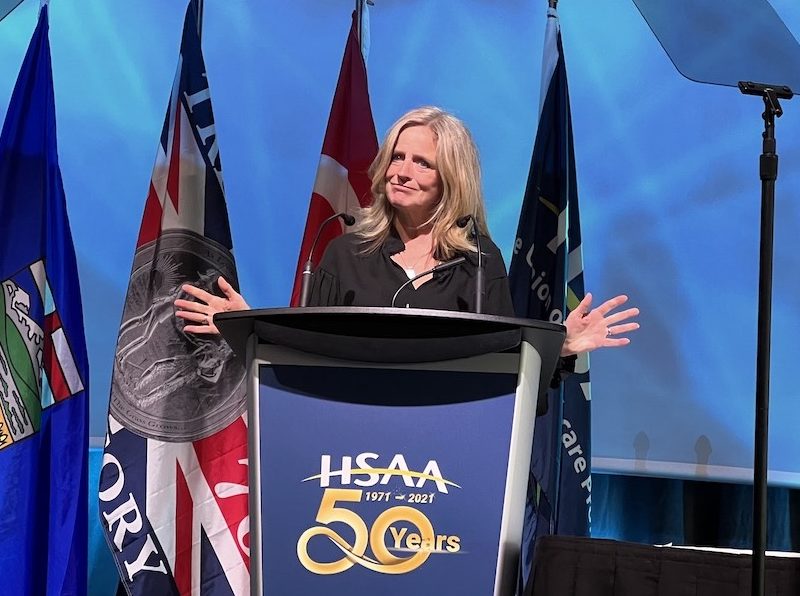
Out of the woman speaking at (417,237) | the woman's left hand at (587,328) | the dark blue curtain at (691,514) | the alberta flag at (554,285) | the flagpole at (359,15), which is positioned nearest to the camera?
the woman's left hand at (587,328)

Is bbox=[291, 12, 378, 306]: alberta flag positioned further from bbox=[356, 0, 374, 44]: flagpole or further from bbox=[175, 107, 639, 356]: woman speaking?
bbox=[175, 107, 639, 356]: woman speaking

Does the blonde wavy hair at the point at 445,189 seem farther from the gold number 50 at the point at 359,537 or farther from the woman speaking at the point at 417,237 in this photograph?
the gold number 50 at the point at 359,537

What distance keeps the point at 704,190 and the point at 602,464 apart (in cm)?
99

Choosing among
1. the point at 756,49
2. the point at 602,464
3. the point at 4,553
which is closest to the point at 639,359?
the point at 602,464

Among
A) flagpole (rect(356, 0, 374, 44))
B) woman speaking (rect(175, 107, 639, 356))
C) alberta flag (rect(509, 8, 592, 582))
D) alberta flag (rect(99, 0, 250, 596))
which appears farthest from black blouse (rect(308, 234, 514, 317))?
flagpole (rect(356, 0, 374, 44))

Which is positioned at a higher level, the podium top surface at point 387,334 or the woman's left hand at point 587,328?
the woman's left hand at point 587,328

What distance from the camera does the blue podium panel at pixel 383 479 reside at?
145 centimetres

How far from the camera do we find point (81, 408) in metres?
2.84

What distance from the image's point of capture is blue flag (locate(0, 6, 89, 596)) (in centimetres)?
274

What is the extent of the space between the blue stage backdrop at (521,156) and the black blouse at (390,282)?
51.7 inches

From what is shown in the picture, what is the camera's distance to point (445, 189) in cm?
215

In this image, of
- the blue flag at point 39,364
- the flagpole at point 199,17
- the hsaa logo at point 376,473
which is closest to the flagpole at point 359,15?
the flagpole at point 199,17

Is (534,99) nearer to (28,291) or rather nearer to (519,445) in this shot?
(28,291)

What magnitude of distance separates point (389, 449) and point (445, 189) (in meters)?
0.82
